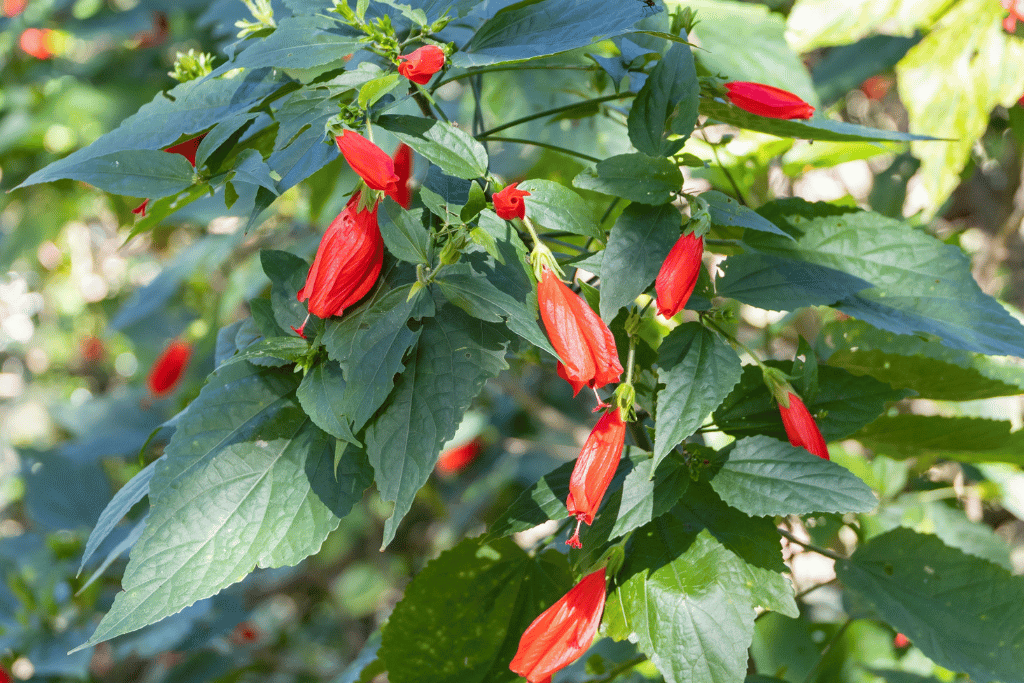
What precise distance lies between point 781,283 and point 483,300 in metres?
0.22

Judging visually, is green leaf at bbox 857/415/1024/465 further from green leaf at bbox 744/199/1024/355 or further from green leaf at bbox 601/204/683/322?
green leaf at bbox 601/204/683/322

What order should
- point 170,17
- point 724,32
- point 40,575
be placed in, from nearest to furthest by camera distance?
point 724,32, point 40,575, point 170,17

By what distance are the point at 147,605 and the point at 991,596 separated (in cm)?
A: 61

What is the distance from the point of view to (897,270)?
0.56 m

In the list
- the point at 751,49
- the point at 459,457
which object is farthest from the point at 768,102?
the point at 459,457

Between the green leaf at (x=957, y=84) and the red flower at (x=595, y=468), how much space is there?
2.24ft

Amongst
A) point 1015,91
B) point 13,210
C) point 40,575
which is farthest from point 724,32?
point 13,210

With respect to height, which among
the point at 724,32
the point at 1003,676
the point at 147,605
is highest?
the point at 724,32

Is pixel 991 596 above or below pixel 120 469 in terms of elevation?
above

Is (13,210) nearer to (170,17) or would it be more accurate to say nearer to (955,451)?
(170,17)

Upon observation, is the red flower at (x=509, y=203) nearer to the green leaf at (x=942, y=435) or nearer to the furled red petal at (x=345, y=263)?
the furled red petal at (x=345, y=263)

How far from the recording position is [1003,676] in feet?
1.81

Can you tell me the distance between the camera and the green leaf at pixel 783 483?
450 millimetres

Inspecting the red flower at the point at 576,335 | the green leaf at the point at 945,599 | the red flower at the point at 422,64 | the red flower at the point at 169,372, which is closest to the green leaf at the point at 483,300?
the red flower at the point at 576,335
